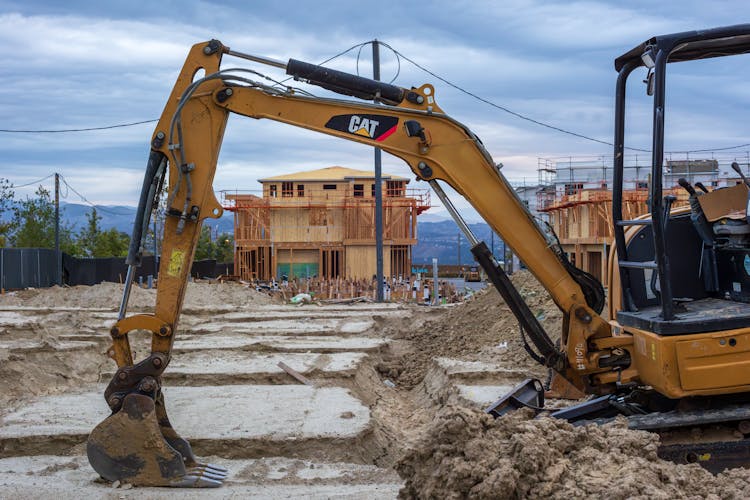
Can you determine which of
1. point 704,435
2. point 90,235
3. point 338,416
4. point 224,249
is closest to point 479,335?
point 338,416

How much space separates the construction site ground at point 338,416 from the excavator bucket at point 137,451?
145 mm

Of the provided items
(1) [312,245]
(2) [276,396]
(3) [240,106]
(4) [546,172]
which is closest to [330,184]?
(1) [312,245]

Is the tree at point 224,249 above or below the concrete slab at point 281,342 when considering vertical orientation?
above

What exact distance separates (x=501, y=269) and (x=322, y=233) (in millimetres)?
34978

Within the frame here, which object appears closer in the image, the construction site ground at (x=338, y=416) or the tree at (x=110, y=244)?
the construction site ground at (x=338, y=416)

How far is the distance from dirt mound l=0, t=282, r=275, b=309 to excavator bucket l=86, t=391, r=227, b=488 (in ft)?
56.0

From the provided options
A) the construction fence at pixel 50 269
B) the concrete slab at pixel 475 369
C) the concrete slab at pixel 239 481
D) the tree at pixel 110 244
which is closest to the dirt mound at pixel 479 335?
the concrete slab at pixel 475 369

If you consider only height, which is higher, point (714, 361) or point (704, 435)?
point (714, 361)

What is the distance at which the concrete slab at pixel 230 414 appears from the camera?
797 cm

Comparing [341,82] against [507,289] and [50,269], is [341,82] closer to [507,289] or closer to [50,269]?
[507,289]

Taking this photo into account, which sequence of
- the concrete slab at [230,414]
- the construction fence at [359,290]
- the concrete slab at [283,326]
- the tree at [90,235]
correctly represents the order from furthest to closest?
the tree at [90,235] < the construction fence at [359,290] < the concrete slab at [283,326] < the concrete slab at [230,414]

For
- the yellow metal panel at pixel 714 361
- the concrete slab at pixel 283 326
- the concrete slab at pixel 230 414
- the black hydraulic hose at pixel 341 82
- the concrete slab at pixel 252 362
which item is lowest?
the concrete slab at pixel 283 326

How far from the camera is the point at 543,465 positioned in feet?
15.6

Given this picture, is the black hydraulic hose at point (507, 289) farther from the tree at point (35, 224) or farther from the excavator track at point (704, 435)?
the tree at point (35, 224)
